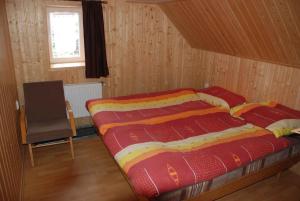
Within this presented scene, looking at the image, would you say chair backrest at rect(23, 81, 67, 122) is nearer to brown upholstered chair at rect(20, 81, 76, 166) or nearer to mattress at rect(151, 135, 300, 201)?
brown upholstered chair at rect(20, 81, 76, 166)

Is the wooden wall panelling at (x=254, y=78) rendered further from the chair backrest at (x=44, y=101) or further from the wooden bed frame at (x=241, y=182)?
the chair backrest at (x=44, y=101)

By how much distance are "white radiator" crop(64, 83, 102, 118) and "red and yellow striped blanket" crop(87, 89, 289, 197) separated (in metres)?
0.54

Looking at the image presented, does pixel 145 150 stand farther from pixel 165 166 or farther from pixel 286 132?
pixel 286 132

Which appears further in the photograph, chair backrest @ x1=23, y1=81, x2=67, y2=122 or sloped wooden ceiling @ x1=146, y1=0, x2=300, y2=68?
chair backrest @ x1=23, y1=81, x2=67, y2=122

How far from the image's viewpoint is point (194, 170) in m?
1.95

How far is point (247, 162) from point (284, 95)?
137 cm

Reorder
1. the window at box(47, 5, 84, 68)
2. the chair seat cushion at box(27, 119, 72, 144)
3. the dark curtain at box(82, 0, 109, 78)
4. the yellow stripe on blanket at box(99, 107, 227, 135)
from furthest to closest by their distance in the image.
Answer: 1. the window at box(47, 5, 84, 68)
2. the dark curtain at box(82, 0, 109, 78)
3. the chair seat cushion at box(27, 119, 72, 144)
4. the yellow stripe on blanket at box(99, 107, 227, 135)

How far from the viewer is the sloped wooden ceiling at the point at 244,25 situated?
243cm

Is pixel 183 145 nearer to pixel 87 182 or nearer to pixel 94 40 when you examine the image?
pixel 87 182

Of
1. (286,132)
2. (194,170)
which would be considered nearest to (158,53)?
(286,132)

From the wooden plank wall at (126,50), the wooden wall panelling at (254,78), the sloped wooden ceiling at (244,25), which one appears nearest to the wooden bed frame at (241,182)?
the wooden wall panelling at (254,78)

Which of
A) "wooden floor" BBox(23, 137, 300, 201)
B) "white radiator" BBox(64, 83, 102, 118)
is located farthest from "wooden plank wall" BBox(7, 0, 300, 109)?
"wooden floor" BBox(23, 137, 300, 201)

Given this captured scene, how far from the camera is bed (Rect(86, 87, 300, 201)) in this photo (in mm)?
1896

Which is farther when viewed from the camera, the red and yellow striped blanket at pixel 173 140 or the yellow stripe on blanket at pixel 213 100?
the yellow stripe on blanket at pixel 213 100
